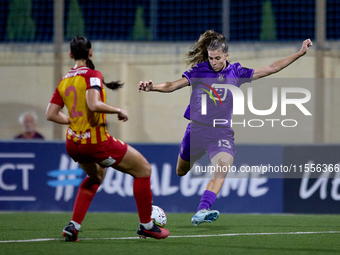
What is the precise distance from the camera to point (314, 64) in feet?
32.8

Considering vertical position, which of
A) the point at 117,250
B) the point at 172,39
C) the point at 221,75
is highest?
the point at 172,39

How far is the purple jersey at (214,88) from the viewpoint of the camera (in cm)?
568

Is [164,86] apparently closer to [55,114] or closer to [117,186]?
[55,114]

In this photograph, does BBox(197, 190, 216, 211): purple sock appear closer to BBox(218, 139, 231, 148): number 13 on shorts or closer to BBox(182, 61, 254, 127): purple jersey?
BBox(218, 139, 231, 148): number 13 on shorts

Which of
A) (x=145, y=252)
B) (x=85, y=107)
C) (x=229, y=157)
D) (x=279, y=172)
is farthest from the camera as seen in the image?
(x=279, y=172)

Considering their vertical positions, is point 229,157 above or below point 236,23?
below

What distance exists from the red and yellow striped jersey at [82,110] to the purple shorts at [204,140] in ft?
4.59

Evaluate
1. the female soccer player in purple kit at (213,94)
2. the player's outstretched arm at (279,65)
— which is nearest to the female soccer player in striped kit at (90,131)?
the female soccer player in purple kit at (213,94)

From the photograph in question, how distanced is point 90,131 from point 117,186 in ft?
13.2

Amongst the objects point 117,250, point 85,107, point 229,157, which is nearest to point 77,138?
point 85,107

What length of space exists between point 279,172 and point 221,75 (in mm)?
3128

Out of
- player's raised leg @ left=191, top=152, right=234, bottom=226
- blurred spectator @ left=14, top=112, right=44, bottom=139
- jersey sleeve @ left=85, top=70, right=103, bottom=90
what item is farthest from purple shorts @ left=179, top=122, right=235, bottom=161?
blurred spectator @ left=14, top=112, right=44, bottom=139

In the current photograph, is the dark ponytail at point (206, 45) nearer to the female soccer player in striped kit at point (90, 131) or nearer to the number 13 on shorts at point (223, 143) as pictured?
the number 13 on shorts at point (223, 143)

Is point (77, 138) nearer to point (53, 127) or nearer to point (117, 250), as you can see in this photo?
point (117, 250)
